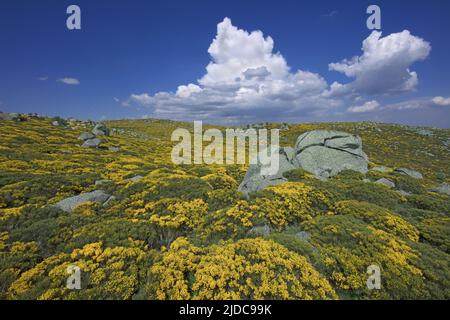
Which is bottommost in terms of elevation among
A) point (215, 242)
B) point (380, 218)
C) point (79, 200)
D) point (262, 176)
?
point (215, 242)

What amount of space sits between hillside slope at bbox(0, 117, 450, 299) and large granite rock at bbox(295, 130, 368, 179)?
788cm

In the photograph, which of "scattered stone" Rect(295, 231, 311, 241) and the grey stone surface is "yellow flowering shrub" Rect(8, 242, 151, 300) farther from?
the grey stone surface

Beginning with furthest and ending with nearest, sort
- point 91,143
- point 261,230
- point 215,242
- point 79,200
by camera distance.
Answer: point 91,143, point 79,200, point 261,230, point 215,242

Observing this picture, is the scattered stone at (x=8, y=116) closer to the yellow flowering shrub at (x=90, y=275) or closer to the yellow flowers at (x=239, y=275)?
the yellow flowering shrub at (x=90, y=275)

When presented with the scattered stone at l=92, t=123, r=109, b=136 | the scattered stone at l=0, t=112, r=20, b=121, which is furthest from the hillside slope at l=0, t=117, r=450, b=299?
the scattered stone at l=0, t=112, r=20, b=121

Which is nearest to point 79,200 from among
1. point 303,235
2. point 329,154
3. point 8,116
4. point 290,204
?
point 290,204

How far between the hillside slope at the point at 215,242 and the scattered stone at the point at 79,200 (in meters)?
0.49

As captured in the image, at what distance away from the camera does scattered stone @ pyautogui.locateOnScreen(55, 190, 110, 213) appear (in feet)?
41.1

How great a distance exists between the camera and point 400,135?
69.8m

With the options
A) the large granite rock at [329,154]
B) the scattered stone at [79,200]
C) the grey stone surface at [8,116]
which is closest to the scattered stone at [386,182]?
the large granite rock at [329,154]

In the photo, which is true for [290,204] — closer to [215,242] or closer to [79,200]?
[215,242]

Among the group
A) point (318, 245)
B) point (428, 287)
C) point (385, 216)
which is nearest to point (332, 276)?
point (318, 245)

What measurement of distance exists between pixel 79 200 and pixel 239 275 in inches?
470

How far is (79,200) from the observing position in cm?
1330
